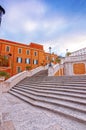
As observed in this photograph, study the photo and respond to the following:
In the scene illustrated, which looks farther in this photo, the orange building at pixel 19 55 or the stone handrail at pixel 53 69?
the orange building at pixel 19 55

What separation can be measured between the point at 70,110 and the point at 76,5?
17.8ft

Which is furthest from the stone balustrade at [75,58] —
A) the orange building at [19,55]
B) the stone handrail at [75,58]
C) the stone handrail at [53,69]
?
the orange building at [19,55]

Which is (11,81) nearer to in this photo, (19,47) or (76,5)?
(76,5)

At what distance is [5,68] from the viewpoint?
18.9m

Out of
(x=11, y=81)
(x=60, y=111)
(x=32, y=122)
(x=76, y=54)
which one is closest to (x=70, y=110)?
(x=60, y=111)

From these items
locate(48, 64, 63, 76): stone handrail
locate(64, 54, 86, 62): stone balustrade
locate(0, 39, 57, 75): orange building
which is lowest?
locate(48, 64, 63, 76): stone handrail

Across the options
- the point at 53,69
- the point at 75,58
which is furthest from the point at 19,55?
the point at 75,58

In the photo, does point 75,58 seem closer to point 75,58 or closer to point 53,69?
point 75,58

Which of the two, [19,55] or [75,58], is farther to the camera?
[19,55]

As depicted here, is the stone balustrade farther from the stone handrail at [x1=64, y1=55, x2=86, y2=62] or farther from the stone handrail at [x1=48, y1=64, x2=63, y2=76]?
the stone handrail at [x1=48, y1=64, x2=63, y2=76]

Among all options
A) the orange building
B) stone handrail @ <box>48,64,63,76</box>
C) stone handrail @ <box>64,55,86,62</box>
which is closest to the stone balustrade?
stone handrail @ <box>64,55,86,62</box>

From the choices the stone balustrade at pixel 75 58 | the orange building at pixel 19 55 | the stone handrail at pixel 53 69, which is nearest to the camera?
the stone handrail at pixel 53 69

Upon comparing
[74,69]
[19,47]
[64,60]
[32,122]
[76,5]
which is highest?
[19,47]

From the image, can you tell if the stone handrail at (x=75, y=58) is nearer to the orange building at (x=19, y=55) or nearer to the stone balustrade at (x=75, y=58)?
the stone balustrade at (x=75, y=58)
